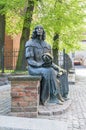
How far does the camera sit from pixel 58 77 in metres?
8.41

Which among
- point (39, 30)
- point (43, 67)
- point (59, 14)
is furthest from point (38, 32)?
point (59, 14)

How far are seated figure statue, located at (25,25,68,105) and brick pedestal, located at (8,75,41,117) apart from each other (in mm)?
888

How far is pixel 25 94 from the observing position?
663 centimetres

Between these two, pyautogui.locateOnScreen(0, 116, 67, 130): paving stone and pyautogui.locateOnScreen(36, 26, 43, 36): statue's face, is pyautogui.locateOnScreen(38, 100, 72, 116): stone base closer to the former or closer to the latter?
pyautogui.locateOnScreen(0, 116, 67, 130): paving stone

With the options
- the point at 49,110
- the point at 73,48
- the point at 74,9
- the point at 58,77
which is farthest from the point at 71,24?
the point at 49,110

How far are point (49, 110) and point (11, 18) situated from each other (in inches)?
522

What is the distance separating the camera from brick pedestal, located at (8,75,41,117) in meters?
6.62

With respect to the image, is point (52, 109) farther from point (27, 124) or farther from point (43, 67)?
point (27, 124)

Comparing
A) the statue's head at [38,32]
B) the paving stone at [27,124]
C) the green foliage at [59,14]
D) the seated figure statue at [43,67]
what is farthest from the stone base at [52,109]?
the green foliage at [59,14]

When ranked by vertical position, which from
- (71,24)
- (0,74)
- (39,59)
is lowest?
(0,74)

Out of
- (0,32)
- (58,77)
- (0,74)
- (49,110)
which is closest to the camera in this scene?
(49,110)

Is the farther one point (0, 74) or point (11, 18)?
point (11, 18)

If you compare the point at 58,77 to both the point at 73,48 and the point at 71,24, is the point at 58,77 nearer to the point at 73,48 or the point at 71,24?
the point at 71,24

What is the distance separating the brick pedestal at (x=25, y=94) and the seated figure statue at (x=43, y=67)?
89 centimetres
